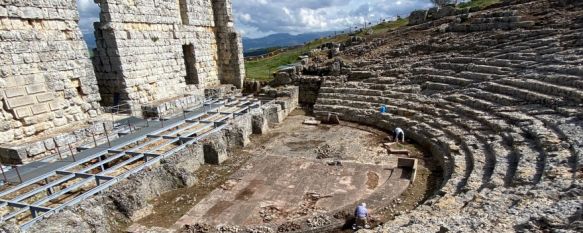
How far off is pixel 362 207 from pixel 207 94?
1258 cm

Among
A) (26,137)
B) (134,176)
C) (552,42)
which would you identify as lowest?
(134,176)

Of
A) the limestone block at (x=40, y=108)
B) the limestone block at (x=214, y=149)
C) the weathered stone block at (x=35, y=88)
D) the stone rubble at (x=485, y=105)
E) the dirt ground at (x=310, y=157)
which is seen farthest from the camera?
the limestone block at (x=214, y=149)

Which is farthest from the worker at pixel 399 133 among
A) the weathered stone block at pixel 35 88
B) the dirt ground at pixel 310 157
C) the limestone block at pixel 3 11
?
the limestone block at pixel 3 11

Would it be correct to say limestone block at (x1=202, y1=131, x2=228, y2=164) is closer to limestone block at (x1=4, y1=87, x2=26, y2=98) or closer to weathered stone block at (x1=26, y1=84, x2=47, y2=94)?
weathered stone block at (x1=26, y1=84, x2=47, y2=94)

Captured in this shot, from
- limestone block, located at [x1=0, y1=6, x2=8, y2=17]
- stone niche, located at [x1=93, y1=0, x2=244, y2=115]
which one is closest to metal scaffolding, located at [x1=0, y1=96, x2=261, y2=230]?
stone niche, located at [x1=93, y1=0, x2=244, y2=115]

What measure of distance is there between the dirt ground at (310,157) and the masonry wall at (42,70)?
15.9 ft

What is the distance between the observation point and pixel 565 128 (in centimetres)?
903

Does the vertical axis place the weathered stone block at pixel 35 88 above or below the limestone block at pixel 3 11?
below

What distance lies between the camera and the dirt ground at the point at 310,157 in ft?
29.0

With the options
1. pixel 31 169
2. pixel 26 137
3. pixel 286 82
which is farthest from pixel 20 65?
pixel 286 82

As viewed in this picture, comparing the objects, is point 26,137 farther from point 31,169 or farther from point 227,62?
point 227,62

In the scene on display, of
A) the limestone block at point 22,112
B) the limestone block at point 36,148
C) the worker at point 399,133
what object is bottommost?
the worker at point 399,133

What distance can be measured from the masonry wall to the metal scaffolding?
197 centimetres

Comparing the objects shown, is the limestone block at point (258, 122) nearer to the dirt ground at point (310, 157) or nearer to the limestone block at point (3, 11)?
the dirt ground at point (310, 157)
